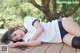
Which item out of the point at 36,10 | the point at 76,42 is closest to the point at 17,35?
the point at 76,42

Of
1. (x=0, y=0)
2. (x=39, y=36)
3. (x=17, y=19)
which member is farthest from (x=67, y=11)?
(x=39, y=36)

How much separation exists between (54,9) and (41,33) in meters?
3.43

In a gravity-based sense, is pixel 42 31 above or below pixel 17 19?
above

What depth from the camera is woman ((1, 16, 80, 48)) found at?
2980 millimetres

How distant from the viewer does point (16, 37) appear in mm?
3082

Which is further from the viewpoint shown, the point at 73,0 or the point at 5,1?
the point at 5,1

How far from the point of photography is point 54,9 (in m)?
6.44

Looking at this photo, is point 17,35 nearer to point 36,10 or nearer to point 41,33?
point 41,33

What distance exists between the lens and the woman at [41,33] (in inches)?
Answer: 117

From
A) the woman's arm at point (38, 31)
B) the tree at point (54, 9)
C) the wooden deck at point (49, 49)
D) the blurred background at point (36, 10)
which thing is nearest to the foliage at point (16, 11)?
the blurred background at point (36, 10)

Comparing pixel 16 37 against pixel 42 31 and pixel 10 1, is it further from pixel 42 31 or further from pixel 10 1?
pixel 10 1

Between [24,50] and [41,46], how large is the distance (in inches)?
11.5

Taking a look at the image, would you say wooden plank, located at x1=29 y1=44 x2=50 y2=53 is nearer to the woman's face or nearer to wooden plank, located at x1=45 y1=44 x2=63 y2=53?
wooden plank, located at x1=45 y1=44 x2=63 y2=53

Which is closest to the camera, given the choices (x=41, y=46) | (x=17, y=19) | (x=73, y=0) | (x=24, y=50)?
(x=24, y=50)
